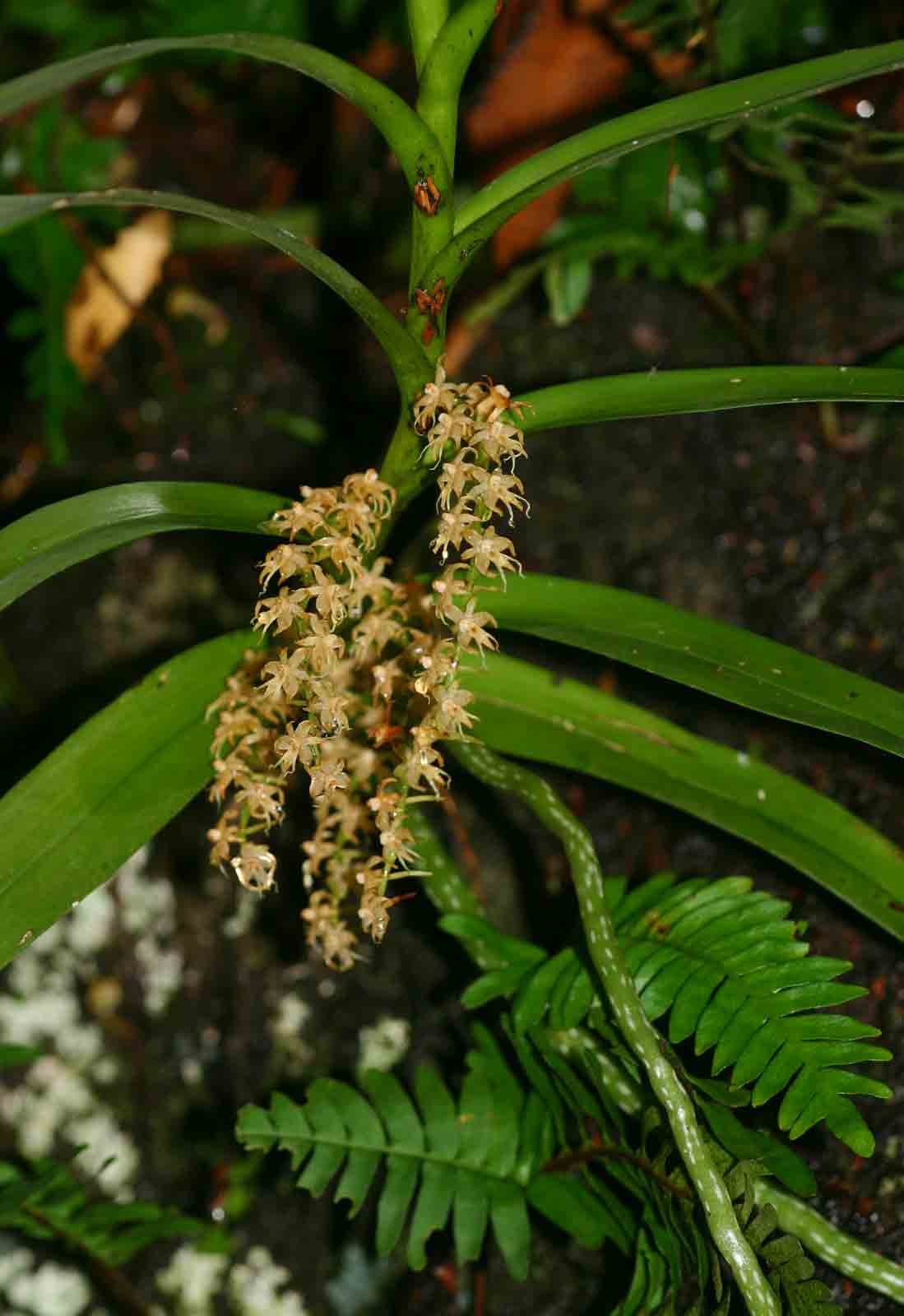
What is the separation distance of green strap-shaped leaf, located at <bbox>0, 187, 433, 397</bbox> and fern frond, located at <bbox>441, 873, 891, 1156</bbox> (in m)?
0.55

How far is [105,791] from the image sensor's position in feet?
3.15

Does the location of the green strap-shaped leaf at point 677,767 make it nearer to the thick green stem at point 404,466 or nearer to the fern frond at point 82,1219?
the thick green stem at point 404,466

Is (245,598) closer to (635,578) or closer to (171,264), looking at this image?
(635,578)

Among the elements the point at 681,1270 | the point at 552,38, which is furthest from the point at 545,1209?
the point at 552,38

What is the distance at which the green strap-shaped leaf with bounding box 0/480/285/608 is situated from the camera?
893mm

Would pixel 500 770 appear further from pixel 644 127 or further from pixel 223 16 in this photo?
pixel 223 16

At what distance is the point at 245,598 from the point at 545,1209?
106cm

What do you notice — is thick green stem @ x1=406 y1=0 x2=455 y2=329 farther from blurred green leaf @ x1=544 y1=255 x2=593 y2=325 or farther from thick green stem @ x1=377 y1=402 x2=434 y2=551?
blurred green leaf @ x1=544 y1=255 x2=593 y2=325

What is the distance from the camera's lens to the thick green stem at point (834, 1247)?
1.00 m

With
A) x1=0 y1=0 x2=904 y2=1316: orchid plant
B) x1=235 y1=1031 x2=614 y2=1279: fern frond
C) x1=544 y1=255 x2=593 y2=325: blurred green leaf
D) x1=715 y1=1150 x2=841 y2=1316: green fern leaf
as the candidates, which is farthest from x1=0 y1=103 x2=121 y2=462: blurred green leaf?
x1=715 y1=1150 x2=841 y2=1316: green fern leaf

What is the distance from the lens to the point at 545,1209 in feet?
3.58

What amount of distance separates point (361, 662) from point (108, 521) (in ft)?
0.87

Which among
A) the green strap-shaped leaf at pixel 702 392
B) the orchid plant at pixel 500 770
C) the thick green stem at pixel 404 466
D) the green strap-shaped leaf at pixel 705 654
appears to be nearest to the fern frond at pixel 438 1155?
the orchid plant at pixel 500 770

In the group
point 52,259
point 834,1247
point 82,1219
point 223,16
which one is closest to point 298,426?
point 52,259
